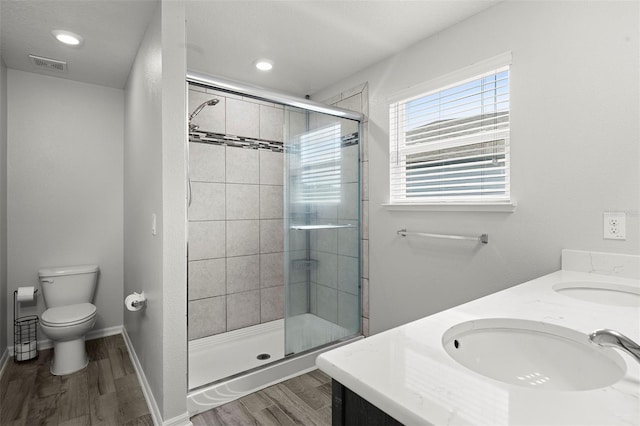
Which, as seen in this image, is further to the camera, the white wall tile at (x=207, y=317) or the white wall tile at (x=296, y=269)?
the white wall tile at (x=207, y=317)

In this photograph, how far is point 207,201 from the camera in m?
2.95

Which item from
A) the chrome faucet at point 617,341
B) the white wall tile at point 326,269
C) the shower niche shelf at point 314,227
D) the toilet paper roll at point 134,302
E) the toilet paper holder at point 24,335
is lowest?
the toilet paper holder at point 24,335

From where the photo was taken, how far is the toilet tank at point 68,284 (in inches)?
106

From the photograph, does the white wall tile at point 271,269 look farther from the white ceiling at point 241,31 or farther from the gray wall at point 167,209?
the white ceiling at point 241,31

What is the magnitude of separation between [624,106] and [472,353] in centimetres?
138

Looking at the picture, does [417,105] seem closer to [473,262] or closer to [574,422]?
[473,262]

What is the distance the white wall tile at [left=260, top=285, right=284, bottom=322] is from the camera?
330cm

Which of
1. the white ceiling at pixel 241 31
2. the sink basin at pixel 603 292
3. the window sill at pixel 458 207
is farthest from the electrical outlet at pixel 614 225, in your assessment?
the white ceiling at pixel 241 31

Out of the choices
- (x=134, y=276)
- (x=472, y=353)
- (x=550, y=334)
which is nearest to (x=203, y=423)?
(x=134, y=276)

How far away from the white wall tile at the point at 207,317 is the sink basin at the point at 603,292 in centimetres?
255

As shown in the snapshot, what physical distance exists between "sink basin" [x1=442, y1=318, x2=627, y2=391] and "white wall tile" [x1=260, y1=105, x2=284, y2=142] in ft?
8.92

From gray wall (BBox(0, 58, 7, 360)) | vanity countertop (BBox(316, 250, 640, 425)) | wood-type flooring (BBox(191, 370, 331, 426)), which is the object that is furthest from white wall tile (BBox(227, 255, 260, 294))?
vanity countertop (BBox(316, 250, 640, 425))

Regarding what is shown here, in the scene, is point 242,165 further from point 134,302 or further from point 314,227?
point 134,302

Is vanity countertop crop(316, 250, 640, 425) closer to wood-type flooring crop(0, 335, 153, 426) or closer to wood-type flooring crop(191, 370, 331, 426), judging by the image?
wood-type flooring crop(191, 370, 331, 426)
